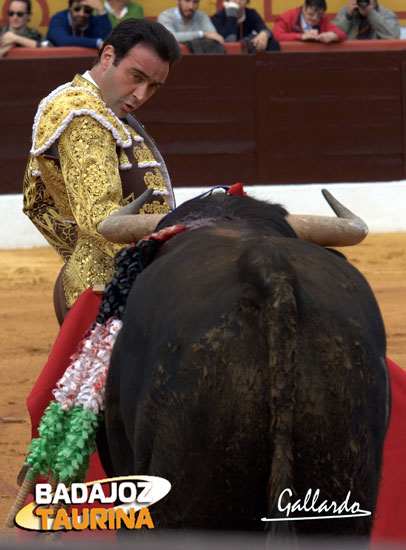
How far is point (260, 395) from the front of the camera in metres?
1.29

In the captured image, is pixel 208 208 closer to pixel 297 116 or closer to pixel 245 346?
pixel 245 346

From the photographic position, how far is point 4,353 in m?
4.77

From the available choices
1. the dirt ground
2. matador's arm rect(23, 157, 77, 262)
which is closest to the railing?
the dirt ground

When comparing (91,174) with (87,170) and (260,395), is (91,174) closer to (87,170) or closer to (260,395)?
(87,170)

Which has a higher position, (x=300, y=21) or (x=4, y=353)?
(x=300, y=21)

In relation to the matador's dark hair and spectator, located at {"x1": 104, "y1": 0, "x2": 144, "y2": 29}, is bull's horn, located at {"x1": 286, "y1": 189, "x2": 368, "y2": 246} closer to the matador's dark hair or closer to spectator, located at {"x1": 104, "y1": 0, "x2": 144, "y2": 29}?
the matador's dark hair

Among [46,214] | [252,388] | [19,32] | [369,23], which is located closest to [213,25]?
[369,23]

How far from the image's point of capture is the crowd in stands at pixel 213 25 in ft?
24.0

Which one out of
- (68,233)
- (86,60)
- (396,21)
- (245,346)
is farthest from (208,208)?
(396,21)

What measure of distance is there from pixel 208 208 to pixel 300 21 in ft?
21.2

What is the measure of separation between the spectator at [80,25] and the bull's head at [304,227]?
556cm

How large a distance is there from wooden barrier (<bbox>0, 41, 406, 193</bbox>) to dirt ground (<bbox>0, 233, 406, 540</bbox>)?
0.89 m

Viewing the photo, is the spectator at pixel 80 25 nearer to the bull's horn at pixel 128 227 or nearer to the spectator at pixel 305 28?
the spectator at pixel 305 28

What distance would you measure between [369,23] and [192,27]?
1.67 m
